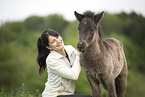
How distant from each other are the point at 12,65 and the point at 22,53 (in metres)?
2.58

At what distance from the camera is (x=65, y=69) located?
378cm

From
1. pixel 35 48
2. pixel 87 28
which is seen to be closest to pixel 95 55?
pixel 87 28

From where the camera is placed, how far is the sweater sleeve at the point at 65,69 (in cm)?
373

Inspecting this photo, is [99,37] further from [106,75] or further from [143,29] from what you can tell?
[143,29]

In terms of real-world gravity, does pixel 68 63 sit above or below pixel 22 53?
above

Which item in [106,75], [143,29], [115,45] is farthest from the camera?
[143,29]

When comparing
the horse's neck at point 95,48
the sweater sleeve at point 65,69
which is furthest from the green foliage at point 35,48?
the horse's neck at point 95,48

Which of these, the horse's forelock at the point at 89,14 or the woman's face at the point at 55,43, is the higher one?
the horse's forelock at the point at 89,14

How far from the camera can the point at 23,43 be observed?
3541 centimetres

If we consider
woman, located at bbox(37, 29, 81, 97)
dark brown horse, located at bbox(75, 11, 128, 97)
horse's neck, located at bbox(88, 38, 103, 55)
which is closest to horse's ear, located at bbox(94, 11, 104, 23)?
dark brown horse, located at bbox(75, 11, 128, 97)

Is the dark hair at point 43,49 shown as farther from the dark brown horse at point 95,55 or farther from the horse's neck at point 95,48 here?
the horse's neck at point 95,48

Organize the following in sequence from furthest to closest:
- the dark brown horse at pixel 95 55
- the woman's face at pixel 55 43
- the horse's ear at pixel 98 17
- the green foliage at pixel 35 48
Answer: the green foliage at pixel 35 48 < the woman's face at pixel 55 43 < the horse's ear at pixel 98 17 < the dark brown horse at pixel 95 55

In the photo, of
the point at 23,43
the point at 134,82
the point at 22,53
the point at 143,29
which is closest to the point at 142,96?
the point at 134,82

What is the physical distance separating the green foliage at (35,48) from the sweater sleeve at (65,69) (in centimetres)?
1459
